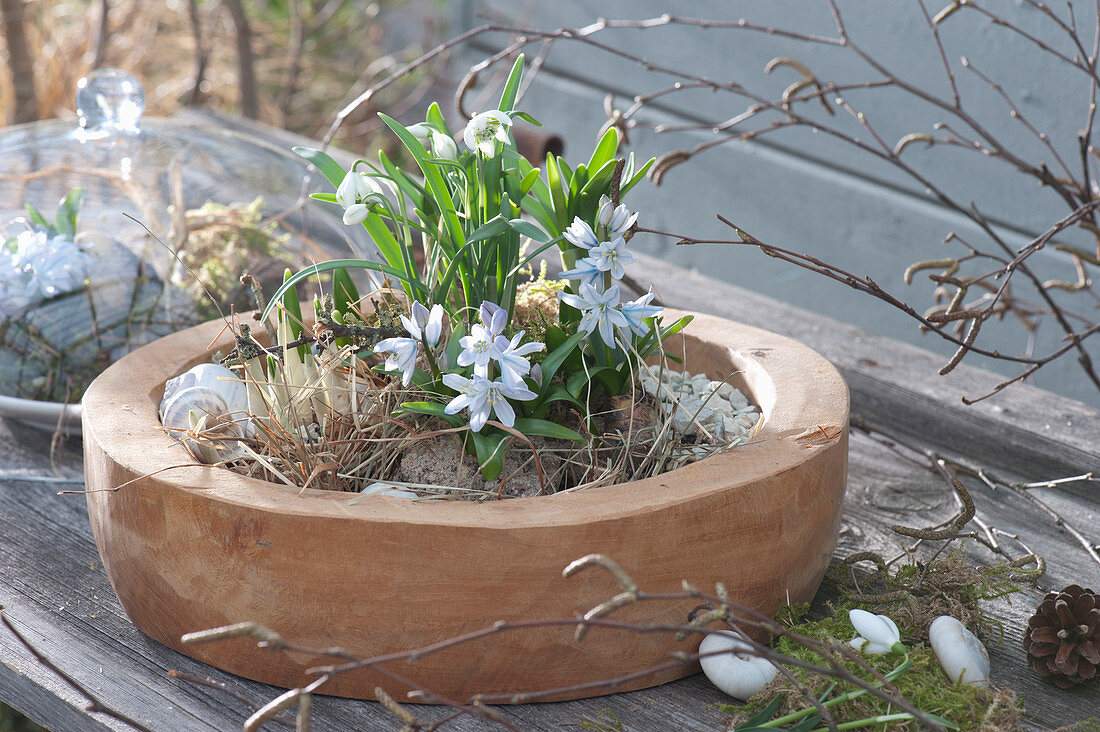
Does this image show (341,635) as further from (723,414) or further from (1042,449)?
(1042,449)

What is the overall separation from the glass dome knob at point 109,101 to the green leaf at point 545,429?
0.65 m

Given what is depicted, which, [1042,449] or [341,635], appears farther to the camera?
[1042,449]

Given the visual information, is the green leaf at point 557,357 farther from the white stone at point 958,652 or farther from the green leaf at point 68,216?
the green leaf at point 68,216

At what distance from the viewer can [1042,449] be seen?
95cm

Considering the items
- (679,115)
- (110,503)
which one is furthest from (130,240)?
(679,115)

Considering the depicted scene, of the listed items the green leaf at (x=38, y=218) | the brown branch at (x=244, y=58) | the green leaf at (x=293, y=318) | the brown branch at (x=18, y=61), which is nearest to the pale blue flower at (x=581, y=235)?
the green leaf at (x=293, y=318)

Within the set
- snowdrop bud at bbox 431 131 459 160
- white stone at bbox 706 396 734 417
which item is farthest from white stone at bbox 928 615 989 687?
snowdrop bud at bbox 431 131 459 160

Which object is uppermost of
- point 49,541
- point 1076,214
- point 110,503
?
point 1076,214

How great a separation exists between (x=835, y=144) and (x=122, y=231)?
4.59 feet

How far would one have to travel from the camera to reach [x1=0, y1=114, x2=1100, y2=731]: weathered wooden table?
598mm

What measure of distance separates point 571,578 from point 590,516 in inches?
1.5

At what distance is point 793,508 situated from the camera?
2.06 feet

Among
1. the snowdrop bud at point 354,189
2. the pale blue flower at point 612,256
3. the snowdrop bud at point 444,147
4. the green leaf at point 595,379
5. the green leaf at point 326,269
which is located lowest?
the green leaf at point 595,379

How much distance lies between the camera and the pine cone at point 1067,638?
63 centimetres
